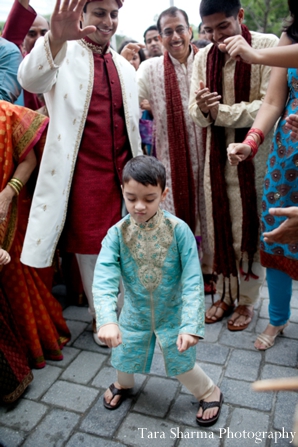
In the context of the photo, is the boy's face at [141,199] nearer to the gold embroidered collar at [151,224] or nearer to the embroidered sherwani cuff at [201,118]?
the gold embroidered collar at [151,224]

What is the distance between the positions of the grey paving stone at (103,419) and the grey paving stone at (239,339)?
0.74 meters

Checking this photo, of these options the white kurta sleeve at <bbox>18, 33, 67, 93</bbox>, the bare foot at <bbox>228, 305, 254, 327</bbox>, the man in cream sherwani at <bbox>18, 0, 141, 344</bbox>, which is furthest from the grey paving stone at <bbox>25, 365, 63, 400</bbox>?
the white kurta sleeve at <bbox>18, 33, 67, 93</bbox>

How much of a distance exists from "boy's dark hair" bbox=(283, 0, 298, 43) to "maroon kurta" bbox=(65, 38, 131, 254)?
916mm

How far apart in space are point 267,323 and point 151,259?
125 cm

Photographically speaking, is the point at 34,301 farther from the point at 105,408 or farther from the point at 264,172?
the point at 264,172

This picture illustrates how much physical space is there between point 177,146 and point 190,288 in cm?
118

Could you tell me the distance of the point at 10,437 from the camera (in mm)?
1861

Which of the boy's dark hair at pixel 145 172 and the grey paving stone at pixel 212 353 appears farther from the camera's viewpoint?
the grey paving stone at pixel 212 353

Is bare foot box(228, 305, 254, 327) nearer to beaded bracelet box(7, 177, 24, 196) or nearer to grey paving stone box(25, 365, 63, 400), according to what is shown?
grey paving stone box(25, 365, 63, 400)

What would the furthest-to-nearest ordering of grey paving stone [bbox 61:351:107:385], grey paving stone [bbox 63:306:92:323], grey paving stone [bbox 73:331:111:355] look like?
grey paving stone [bbox 63:306:92:323]
grey paving stone [bbox 73:331:111:355]
grey paving stone [bbox 61:351:107:385]

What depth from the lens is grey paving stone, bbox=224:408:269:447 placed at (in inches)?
69.3

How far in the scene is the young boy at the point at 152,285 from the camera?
1654 millimetres

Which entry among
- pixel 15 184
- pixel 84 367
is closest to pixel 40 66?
pixel 15 184

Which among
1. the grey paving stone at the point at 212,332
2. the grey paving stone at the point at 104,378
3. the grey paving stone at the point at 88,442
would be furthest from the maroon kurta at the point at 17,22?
the grey paving stone at the point at 88,442
